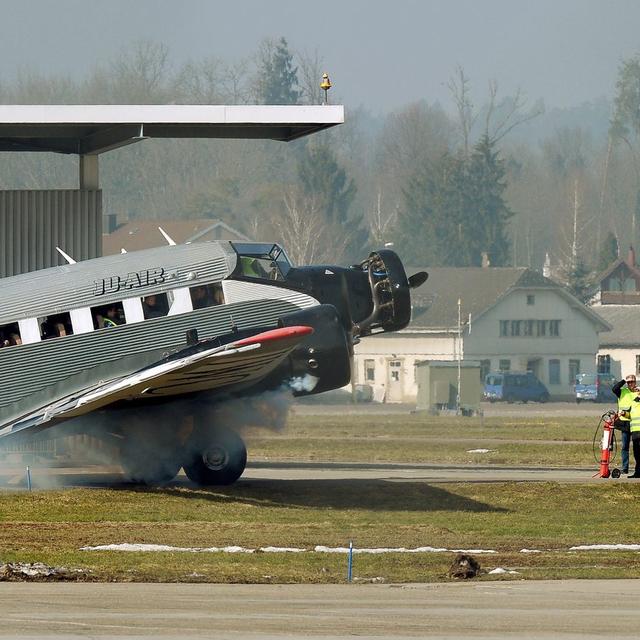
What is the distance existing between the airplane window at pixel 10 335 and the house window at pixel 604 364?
263 ft

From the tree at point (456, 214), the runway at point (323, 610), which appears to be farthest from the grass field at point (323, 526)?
the tree at point (456, 214)

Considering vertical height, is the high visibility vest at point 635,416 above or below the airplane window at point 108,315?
below

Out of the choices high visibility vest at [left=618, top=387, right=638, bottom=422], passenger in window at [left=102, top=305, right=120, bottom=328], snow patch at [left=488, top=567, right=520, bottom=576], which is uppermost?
passenger in window at [left=102, top=305, right=120, bottom=328]

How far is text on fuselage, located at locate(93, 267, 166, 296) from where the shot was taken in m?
23.8

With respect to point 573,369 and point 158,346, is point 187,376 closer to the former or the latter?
point 158,346

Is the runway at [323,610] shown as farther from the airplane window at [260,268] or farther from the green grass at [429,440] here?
the green grass at [429,440]

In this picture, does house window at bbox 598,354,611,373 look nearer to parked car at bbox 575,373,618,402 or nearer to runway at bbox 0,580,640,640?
parked car at bbox 575,373,618,402

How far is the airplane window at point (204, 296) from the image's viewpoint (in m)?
24.0

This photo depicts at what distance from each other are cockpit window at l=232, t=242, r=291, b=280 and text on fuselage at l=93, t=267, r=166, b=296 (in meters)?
1.42

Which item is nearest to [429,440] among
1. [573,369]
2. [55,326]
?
[55,326]

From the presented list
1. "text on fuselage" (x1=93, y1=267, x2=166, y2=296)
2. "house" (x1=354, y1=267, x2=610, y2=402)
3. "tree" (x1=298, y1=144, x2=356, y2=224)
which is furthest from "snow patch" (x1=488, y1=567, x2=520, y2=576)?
"tree" (x1=298, y1=144, x2=356, y2=224)

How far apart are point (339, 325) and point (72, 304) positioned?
4672 millimetres

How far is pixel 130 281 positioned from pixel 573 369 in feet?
244

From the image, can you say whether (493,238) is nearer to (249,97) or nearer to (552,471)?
(249,97)
